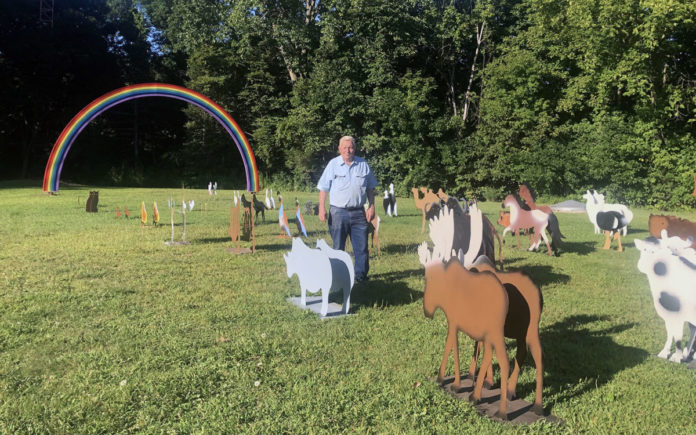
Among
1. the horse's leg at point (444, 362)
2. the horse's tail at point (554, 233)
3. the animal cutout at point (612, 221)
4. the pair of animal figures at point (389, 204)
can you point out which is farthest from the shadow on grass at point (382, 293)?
the pair of animal figures at point (389, 204)

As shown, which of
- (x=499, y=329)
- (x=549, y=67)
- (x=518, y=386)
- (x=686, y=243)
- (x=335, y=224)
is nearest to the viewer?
(x=499, y=329)

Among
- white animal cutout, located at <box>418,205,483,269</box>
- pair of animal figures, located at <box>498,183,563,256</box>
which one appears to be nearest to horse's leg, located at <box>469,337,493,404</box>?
white animal cutout, located at <box>418,205,483,269</box>

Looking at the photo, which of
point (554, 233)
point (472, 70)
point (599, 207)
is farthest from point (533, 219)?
point (472, 70)

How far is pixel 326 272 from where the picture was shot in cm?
522

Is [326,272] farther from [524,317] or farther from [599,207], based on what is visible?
[599,207]

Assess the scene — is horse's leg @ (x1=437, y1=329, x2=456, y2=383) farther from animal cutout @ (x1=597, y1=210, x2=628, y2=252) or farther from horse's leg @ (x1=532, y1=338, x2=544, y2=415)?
animal cutout @ (x1=597, y1=210, x2=628, y2=252)

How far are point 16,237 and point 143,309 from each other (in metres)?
6.69

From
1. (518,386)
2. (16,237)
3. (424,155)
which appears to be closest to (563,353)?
(518,386)

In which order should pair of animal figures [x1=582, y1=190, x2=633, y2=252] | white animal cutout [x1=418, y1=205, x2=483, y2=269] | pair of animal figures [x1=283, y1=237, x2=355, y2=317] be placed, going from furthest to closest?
pair of animal figures [x1=582, y1=190, x2=633, y2=252], pair of animal figures [x1=283, y1=237, x2=355, y2=317], white animal cutout [x1=418, y1=205, x2=483, y2=269]

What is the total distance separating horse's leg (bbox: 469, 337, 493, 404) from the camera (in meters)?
3.19

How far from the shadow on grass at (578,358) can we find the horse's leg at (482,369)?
44cm

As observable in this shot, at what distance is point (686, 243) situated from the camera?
440 cm

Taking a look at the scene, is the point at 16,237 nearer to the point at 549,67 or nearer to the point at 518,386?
the point at 518,386

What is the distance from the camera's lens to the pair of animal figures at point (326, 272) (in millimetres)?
5242
